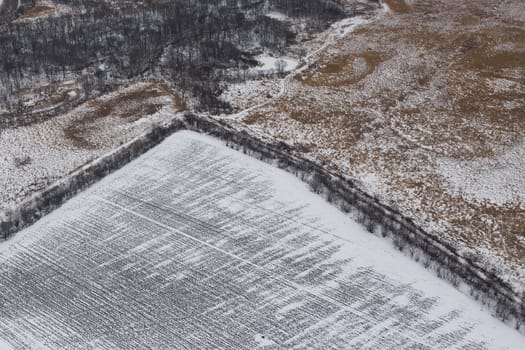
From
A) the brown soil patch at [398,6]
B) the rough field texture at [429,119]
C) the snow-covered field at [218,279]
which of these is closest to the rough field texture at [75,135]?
the snow-covered field at [218,279]

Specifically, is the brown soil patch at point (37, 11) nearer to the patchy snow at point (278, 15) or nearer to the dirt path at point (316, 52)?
the patchy snow at point (278, 15)

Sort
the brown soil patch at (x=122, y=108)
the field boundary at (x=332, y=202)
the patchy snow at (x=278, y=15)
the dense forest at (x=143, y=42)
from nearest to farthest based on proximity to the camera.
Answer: the field boundary at (x=332, y=202), the brown soil patch at (x=122, y=108), the dense forest at (x=143, y=42), the patchy snow at (x=278, y=15)

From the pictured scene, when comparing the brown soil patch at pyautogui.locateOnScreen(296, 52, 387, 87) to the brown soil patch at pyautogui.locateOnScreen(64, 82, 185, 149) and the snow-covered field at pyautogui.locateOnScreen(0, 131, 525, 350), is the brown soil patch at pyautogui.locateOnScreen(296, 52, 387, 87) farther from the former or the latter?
the snow-covered field at pyautogui.locateOnScreen(0, 131, 525, 350)

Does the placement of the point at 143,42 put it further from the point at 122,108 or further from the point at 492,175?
the point at 492,175

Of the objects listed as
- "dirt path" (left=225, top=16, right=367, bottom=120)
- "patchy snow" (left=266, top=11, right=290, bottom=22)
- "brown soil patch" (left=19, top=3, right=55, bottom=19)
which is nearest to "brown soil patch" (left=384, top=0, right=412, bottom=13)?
"dirt path" (left=225, top=16, right=367, bottom=120)

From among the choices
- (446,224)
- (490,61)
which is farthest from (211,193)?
(490,61)

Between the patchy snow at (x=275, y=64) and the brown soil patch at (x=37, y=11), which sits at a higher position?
the brown soil patch at (x=37, y=11)
